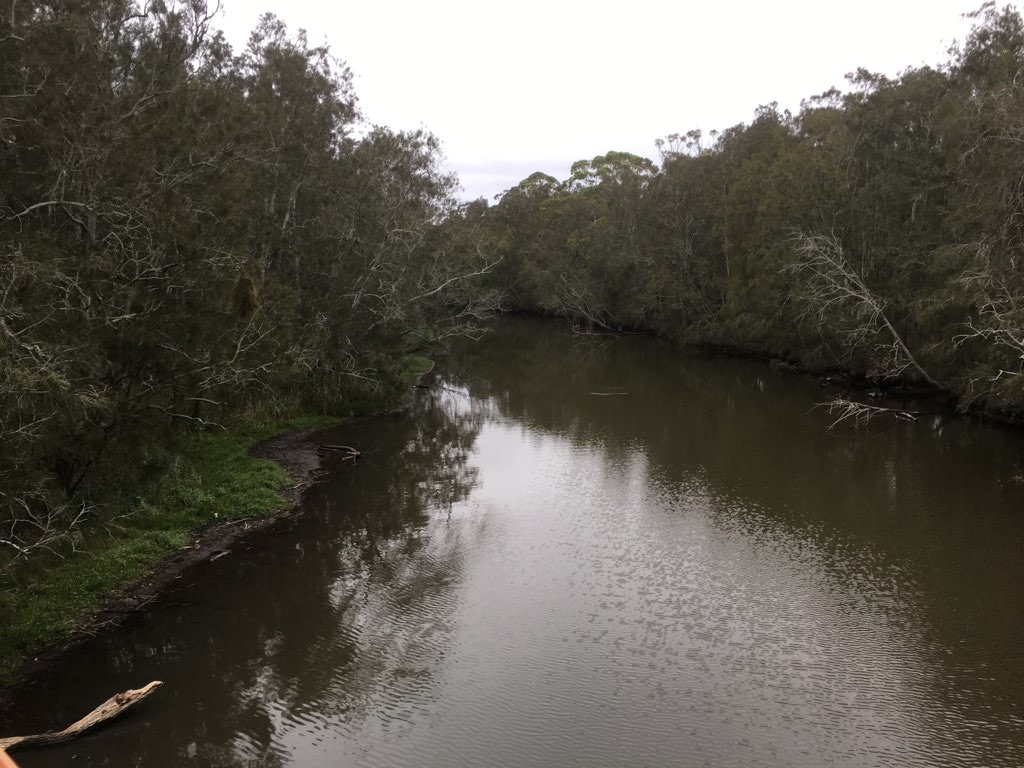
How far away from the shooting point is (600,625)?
11211mm

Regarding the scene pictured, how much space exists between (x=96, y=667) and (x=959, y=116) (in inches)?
954

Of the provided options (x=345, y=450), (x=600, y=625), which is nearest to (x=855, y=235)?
(x=345, y=450)

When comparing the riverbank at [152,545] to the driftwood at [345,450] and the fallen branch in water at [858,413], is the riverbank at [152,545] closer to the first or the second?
the driftwood at [345,450]

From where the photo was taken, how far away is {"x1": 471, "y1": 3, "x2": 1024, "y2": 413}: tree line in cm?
1997

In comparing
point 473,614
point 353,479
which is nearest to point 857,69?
point 353,479

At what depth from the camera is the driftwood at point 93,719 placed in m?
7.79

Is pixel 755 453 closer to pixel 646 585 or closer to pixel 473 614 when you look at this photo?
pixel 646 585

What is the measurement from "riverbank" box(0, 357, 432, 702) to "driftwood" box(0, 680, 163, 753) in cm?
140

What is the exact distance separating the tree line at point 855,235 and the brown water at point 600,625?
5.10 meters

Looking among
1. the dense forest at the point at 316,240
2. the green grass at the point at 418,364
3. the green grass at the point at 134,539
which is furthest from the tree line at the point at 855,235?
the green grass at the point at 134,539

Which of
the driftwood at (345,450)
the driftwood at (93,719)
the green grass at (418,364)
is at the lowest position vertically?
the driftwood at (93,719)

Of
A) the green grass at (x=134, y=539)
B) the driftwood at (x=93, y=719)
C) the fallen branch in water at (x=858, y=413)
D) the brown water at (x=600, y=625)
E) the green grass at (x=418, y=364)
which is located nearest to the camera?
the driftwood at (x=93, y=719)

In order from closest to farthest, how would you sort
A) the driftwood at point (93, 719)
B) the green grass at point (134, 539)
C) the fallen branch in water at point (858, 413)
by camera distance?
the driftwood at point (93, 719), the green grass at point (134, 539), the fallen branch in water at point (858, 413)

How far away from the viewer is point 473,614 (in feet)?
38.3
